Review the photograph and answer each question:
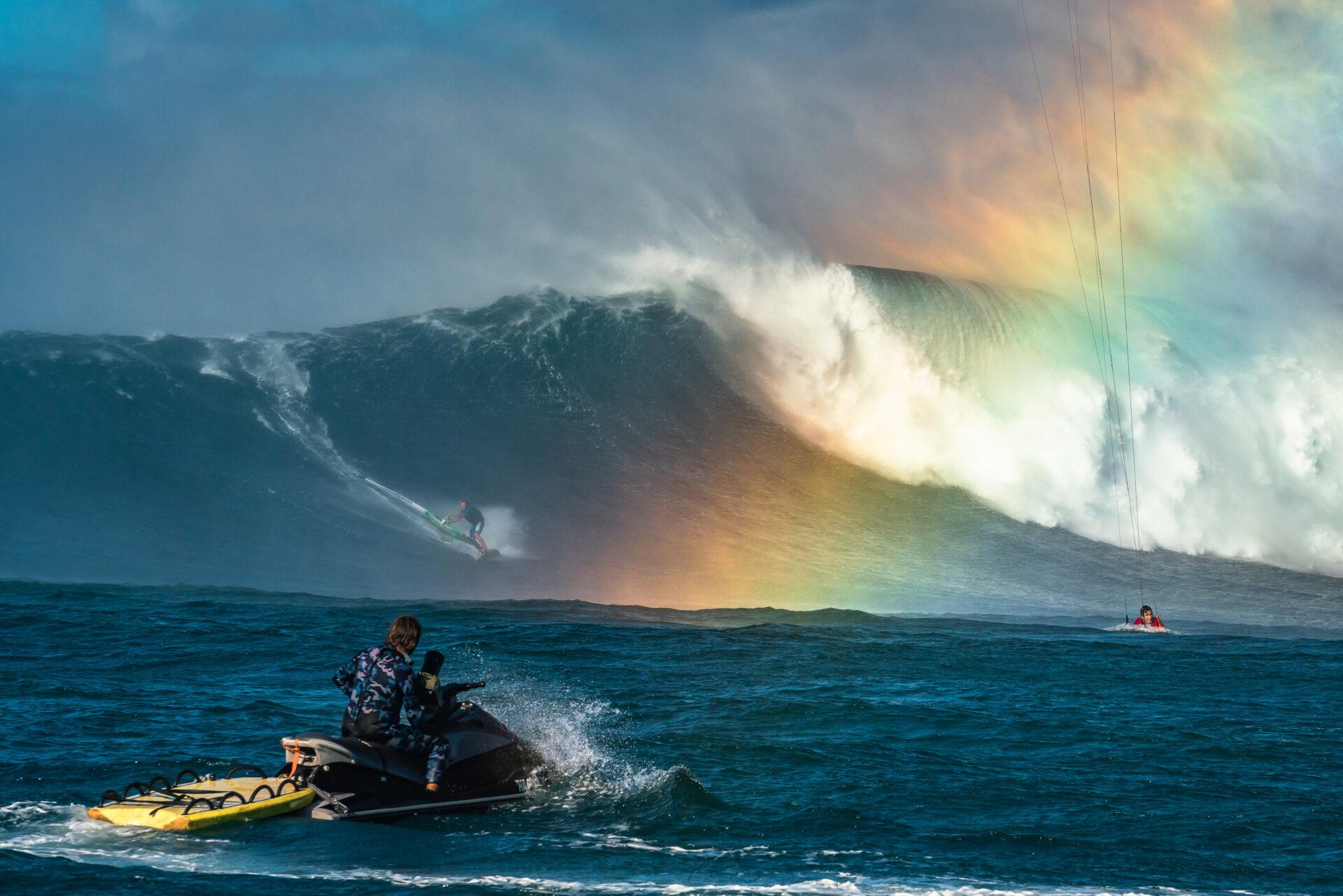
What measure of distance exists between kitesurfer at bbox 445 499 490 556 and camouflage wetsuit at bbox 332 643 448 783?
51.8ft

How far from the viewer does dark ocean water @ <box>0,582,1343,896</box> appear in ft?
25.8

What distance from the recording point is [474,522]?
25406 millimetres

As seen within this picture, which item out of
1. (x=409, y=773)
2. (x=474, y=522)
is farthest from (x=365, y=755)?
(x=474, y=522)

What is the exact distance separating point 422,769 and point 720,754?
113 inches

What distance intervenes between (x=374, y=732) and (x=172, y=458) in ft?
63.8

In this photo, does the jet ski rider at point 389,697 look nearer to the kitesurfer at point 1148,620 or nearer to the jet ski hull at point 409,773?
the jet ski hull at point 409,773

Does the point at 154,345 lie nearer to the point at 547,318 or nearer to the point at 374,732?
the point at 547,318

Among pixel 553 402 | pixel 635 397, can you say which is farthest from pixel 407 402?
pixel 635 397

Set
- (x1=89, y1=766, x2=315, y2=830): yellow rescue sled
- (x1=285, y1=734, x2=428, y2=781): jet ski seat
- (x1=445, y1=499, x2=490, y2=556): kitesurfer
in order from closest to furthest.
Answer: (x1=89, y1=766, x2=315, y2=830): yellow rescue sled
(x1=285, y1=734, x2=428, y2=781): jet ski seat
(x1=445, y1=499, x2=490, y2=556): kitesurfer

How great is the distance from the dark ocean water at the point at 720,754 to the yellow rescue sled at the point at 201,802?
113mm

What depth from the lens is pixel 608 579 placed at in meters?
24.1

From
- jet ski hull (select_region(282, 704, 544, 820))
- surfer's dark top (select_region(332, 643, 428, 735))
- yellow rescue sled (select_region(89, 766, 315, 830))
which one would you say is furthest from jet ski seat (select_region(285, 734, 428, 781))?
yellow rescue sled (select_region(89, 766, 315, 830))

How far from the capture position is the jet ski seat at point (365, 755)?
8789 millimetres

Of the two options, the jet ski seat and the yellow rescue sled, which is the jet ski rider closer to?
the jet ski seat
